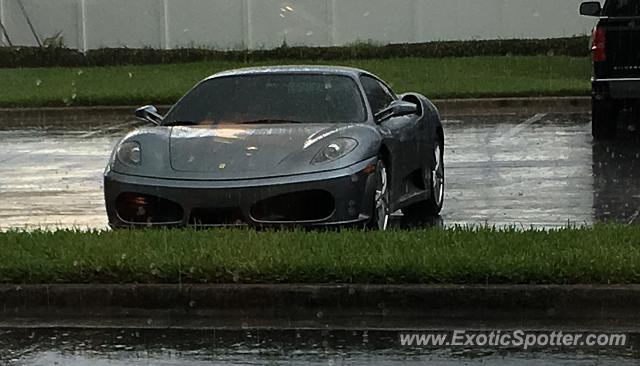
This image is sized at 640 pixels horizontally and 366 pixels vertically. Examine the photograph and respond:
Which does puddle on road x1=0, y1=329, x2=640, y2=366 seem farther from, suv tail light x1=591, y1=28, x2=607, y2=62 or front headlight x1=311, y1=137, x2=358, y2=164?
suv tail light x1=591, y1=28, x2=607, y2=62

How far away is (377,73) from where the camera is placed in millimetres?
24984

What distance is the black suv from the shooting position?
15062 millimetres

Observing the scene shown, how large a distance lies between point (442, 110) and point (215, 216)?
12686 millimetres

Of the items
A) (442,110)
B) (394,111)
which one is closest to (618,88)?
(394,111)

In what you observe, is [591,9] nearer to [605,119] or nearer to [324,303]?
[605,119]

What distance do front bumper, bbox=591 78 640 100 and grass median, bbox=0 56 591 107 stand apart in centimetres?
619

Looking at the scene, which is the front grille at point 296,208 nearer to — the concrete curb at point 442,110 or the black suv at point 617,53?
the black suv at point 617,53

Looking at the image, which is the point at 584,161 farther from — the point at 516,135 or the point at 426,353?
the point at 426,353

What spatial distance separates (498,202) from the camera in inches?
442

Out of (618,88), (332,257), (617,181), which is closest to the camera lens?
(332,257)

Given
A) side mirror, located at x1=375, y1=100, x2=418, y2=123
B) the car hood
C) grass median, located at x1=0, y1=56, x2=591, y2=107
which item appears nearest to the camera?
the car hood

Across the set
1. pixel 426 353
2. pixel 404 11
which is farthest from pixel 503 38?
pixel 426 353

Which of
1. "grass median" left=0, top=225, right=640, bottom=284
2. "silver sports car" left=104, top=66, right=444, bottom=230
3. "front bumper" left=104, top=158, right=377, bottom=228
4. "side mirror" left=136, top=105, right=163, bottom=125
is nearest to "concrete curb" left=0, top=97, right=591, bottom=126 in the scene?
"side mirror" left=136, top=105, right=163, bottom=125

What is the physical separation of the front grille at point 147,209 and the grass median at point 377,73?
41.6 feet
